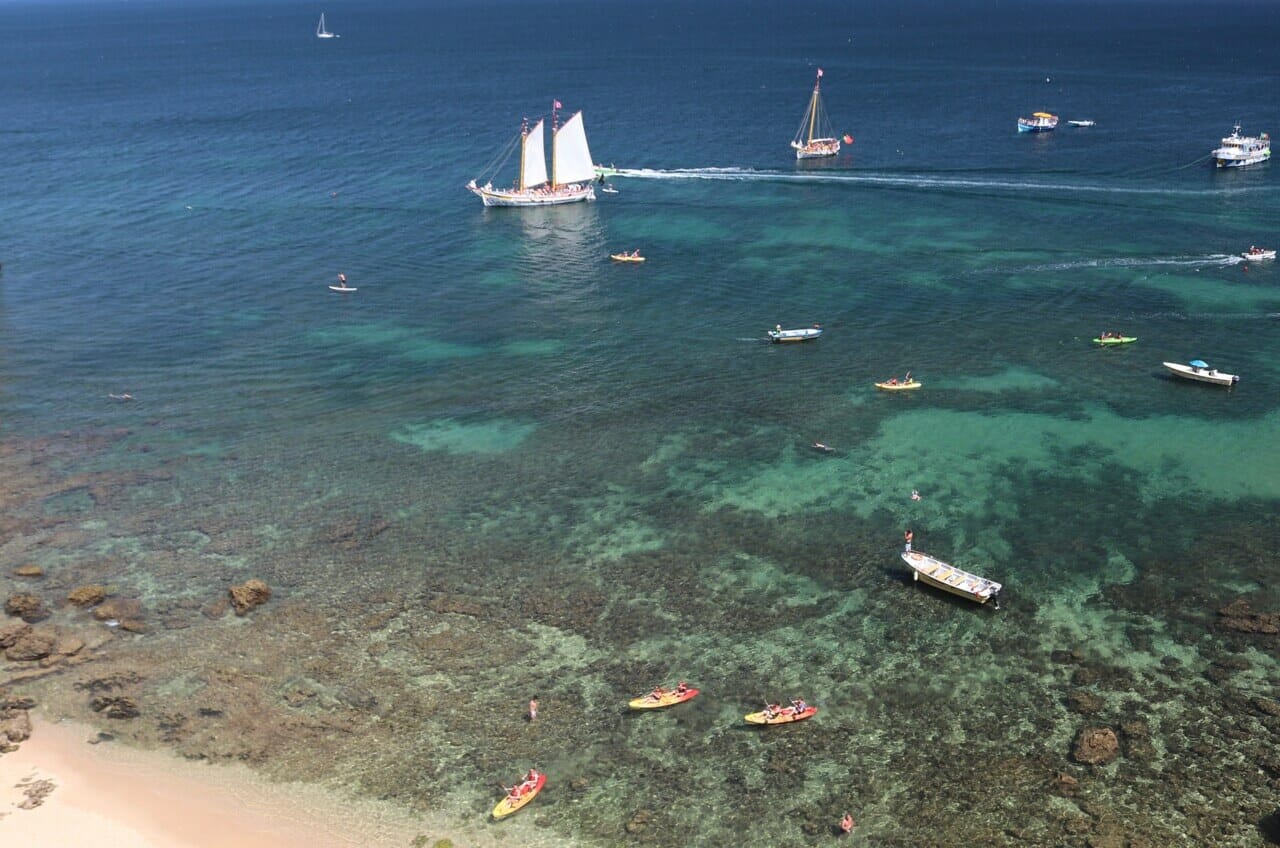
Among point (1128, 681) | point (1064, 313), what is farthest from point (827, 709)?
point (1064, 313)

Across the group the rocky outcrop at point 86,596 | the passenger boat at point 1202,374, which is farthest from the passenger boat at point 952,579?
the rocky outcrop at point 86,596

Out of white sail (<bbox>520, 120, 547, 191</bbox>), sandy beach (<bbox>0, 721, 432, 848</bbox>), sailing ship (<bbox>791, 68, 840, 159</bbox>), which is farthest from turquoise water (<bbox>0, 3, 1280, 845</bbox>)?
sailing ship (<bbox>791, 68, 840, 159</bbox>)

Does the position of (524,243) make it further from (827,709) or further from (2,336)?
(827,709)

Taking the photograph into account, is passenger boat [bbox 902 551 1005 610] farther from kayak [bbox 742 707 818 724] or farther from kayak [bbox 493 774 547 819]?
kayak [bbox 493 774 547 819]

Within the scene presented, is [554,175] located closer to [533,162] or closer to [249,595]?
[533,162]

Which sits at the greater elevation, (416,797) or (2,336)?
(2,336)

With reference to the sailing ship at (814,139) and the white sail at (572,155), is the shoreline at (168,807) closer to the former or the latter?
the white sail at (572,155)

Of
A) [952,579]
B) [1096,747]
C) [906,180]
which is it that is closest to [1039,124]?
[906,180]
